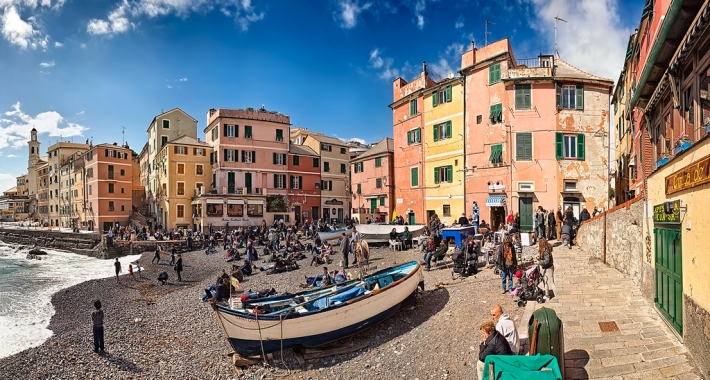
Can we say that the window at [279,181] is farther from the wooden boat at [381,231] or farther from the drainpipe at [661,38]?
the drainpipe at [661,38]

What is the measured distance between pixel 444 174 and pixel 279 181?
2260 cm

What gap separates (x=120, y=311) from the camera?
19.3m

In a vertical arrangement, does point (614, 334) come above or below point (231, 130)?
below

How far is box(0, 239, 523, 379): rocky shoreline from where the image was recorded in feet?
34.4

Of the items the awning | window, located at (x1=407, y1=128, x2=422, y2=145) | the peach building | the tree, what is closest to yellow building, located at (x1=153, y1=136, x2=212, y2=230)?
the tree

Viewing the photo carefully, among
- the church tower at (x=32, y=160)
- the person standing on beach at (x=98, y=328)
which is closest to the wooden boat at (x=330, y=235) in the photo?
the person standing on beach at (x=98, y=328)

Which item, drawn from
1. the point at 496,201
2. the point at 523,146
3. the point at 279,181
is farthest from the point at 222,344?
the point at 279,181

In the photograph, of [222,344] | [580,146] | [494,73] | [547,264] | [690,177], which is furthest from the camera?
[494,73]

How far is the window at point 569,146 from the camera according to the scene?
2534cm

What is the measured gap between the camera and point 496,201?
26375mm

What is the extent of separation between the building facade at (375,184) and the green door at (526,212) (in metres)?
14.0

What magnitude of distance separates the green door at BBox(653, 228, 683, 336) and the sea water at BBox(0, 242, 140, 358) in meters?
21.0

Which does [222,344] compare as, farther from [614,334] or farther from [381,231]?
[381,231]

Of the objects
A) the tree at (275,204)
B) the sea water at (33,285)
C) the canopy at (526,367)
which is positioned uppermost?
the tree at (275,204)
